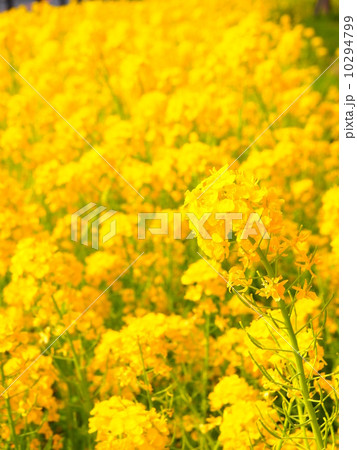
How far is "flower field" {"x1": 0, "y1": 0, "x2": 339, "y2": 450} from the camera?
5.33 ft

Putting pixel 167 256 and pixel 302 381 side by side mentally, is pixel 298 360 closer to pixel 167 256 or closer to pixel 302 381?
pixel 302 381

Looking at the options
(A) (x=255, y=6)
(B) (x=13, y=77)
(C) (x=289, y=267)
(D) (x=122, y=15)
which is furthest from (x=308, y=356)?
(A) (x=255, y=6)

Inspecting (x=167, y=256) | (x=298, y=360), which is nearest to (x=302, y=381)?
(x=298, y=360)

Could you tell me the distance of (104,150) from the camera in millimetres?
3324

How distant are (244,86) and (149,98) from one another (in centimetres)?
58

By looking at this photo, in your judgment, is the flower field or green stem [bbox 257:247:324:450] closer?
green stem [bbox 257:247:324:450]

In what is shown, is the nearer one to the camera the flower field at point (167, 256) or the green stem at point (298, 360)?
the green stem at point (298, 360)

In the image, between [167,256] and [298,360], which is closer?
[298,360]

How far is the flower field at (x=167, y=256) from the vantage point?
1626 millimetres

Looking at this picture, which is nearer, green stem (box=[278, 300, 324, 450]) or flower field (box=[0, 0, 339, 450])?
green stem (box=[278, 300, 324, 450])

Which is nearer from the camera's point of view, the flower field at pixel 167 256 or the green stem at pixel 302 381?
the green stem at pixel 302 381

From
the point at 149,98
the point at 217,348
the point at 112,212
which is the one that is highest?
the point at 149,98

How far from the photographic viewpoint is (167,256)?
9.51 ft

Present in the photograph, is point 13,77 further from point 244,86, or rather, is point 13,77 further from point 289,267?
point 289,267
